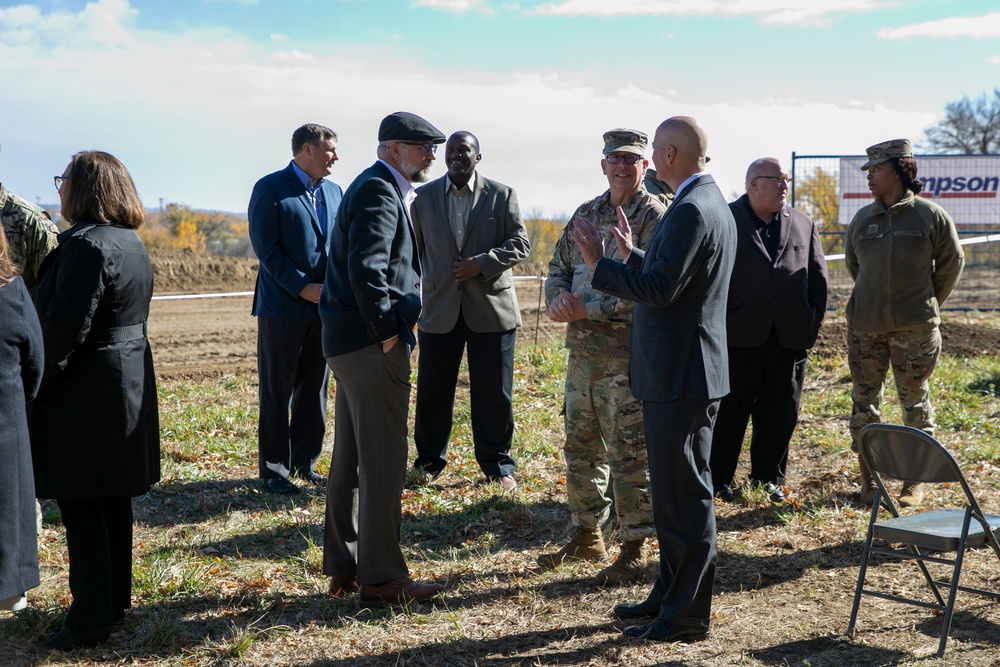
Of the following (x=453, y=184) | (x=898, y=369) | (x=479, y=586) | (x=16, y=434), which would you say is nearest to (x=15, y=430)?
(x=16, y=434)

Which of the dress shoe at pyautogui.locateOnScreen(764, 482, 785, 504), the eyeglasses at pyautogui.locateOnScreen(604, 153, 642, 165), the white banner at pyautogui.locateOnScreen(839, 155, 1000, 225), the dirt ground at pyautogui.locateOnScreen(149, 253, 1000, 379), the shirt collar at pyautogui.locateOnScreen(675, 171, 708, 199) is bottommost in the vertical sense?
the dress shoe at pyautogui.locateOnScreen(764, 482, 785, 504)

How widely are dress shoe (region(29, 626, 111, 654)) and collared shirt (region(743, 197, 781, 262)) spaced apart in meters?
4.61

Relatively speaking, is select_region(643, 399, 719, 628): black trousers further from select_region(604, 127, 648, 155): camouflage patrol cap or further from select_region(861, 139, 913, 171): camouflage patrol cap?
select_region(861, 139, 913, 171): camouflage patrol cap

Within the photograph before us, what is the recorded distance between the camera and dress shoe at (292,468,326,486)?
6.64 metres

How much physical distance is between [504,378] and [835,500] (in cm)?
243

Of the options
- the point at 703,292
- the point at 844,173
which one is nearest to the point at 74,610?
the point at 703,292

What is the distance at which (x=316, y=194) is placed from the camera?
663 centimetres

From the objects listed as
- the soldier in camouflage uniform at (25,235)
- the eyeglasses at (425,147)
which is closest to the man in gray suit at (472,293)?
the eyeglasses at (425,147)

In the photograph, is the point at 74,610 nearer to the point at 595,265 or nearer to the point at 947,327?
the point at 595,265

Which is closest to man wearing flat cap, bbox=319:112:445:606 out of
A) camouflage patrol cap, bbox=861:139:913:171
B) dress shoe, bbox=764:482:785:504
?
dress shoe, bbox=764:482:785:504

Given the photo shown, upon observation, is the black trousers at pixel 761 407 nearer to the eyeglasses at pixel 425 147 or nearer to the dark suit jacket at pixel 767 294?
the dark suit jacket at pixel 767 294

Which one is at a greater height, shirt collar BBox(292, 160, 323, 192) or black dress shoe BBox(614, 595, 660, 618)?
shirt collar BBox(292, 160, 323, 192)

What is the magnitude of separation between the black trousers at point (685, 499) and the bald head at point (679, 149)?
1037mm

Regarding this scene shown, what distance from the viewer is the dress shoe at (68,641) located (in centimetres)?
403
